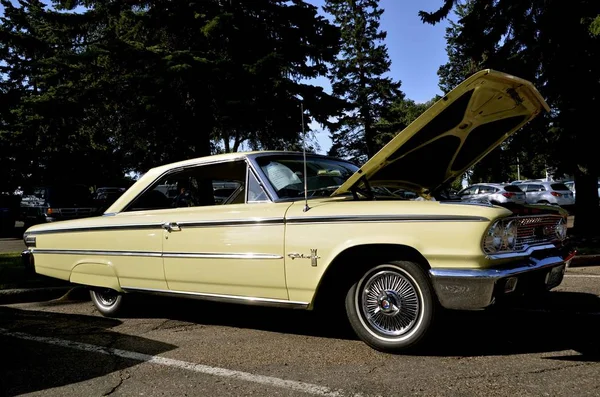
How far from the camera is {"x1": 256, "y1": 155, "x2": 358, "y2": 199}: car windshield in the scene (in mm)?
4270

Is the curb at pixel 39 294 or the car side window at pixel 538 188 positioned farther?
the car side window at pixel 538 188

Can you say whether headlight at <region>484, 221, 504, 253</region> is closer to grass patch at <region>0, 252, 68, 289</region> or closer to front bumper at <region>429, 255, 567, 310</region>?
front bumper at <region>429, 255, 567, 310</region>

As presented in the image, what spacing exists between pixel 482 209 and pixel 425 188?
1.67 metres

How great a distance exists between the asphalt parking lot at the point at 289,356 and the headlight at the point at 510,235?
18.3 inches

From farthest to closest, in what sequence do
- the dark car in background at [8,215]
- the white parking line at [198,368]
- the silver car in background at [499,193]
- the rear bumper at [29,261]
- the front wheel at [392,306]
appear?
the silver car in background at [499,193], the dark car in background at [8,215], the rear bumper at [29,261], the front wheel at [392,306], the white parking line at [198,368]

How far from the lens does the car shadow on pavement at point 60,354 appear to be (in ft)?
10.7

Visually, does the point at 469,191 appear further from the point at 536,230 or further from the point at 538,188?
the point at 536,230

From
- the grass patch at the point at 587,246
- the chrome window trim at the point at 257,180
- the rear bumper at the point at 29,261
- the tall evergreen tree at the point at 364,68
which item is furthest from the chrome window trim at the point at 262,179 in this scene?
the tall evergreen tree at the point at 364,68

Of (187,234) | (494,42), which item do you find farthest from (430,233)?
(494,42)

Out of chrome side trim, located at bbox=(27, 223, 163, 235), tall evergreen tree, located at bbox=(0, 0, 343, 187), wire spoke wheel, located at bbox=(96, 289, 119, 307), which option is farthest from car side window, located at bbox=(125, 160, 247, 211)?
tall evergreen tree, located at bbox=(0, 0, 343, 187)

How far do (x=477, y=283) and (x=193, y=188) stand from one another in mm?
3379

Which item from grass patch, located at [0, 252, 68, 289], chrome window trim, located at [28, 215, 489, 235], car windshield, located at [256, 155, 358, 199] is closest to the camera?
chrome window trim, located at [28, 215, 489, 235]

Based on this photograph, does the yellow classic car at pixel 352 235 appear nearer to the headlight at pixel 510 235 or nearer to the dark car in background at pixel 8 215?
the headlight at pixel 510 235

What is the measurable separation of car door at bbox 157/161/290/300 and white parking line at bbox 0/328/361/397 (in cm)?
73
